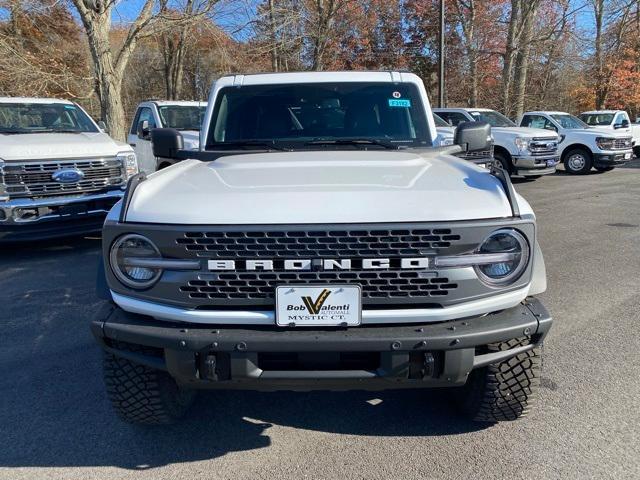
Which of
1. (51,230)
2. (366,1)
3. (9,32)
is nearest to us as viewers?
(51,230)

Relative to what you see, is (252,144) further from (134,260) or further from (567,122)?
(567,122)

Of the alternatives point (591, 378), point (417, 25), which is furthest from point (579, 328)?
point (417, 25)

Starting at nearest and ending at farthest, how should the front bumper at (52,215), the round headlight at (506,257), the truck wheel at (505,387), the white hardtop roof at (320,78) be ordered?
the round headlight at (506,257) < the truck wheel at (505,387) < the white hardtop roof at (320,78) < the front bumper at (52,215)

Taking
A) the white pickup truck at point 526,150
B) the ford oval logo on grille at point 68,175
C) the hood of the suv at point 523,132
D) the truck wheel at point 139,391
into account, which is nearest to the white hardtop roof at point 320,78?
the truck wheel at point 139,391

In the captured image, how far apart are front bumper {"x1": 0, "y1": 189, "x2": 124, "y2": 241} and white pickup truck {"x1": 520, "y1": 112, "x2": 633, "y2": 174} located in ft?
42.8

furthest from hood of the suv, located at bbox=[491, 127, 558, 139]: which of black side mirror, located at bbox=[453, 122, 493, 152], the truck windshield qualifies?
black side mirror, located at bbox=[453, 122, 493, 152]

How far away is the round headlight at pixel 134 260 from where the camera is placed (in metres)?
2.39

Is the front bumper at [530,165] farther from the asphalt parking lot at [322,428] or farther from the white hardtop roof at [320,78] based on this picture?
the white hardtop roof at [320,78]

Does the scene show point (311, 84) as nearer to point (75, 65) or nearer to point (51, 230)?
point (51, 230)

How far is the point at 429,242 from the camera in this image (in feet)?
7.55

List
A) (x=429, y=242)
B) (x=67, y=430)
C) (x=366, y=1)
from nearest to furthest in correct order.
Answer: (x=429, y=242), (x=67, y=430), (x=366, y=1)

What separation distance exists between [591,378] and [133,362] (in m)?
2.82

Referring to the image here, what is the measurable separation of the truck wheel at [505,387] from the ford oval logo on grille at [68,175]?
578 centimetres

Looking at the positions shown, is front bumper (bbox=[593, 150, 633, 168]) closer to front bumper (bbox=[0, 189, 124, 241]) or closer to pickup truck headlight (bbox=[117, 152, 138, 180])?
pickup truck headlight (bbox=[117, 152, 138, 180])
